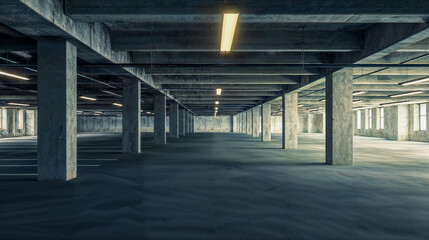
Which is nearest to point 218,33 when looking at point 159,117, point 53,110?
point 53,110

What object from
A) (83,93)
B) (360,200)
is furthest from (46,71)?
(83,93)

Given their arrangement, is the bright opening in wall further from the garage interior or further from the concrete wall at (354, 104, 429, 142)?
the concrete wall at (354, 104, 429, 142)

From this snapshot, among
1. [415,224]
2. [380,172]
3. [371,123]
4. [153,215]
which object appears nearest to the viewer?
[415,224]

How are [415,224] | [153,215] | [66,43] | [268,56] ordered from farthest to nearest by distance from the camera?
[268,56] → [66,43] → [153,215] → [415,224]

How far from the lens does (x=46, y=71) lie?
756 cm

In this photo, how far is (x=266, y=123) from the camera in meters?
26.7

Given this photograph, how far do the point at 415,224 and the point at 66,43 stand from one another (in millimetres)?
9071

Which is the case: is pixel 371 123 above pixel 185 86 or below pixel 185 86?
below

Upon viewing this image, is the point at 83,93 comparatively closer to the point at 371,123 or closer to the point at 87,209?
the point at 87,209

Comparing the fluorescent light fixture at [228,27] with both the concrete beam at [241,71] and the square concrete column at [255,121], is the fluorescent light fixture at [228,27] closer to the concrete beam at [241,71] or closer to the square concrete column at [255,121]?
the concrete beam at [241,71]

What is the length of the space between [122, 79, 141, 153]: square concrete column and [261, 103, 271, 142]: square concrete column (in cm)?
1401

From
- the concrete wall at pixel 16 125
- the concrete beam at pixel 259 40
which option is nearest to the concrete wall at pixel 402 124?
the concrete beam at pixel 259 40

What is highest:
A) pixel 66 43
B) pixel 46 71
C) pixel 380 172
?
pixel 66 43

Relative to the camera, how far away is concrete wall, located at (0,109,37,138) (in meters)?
36.7
